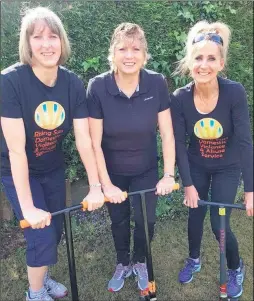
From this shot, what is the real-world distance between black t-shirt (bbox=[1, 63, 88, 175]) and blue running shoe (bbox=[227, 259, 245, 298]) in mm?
1609

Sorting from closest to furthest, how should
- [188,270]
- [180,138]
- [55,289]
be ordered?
[180,138] → [55,289] → [188,270]

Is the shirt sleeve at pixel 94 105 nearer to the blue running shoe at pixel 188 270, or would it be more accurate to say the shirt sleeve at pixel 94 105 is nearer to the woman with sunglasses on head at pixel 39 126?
the woman with sunglasses on head at pixel 39 126

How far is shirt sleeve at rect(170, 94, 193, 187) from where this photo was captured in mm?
2660

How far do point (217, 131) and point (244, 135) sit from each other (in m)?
0.19

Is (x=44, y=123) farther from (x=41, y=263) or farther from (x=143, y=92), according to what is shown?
(x=41, y=263)

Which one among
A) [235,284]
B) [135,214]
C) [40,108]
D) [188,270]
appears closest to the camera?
[40,108]

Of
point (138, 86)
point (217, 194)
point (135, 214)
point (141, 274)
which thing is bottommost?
point (141, 274)

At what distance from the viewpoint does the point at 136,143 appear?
2.60 m

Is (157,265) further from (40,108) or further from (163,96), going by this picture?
(40,108)

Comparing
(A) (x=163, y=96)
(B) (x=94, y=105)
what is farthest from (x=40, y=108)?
(A) (x=163, y=96)

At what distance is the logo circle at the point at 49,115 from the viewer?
2.34 m

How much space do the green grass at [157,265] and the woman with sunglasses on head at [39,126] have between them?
2.23 feet

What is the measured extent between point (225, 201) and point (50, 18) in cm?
163

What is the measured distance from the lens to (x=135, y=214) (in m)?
2.87
